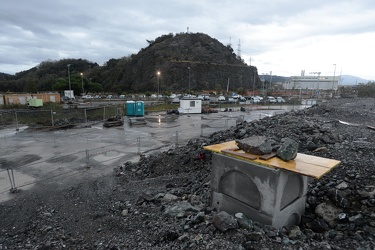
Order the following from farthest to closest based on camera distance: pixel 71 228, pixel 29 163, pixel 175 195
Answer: pixel 29 163 < pixel 175 195 < pixel 71 228

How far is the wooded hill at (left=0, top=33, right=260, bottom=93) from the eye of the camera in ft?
328

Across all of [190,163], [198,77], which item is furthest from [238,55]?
[190,163]

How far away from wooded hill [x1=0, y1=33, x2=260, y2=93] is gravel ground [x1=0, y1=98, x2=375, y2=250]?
272 feet

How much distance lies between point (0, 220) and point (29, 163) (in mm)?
6169

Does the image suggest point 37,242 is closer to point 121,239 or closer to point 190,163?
point 121,239

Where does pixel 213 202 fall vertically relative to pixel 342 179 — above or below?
below

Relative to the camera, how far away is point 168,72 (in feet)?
337

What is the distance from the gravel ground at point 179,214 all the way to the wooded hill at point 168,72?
82.8 m

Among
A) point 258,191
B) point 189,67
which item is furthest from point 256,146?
point 189,67

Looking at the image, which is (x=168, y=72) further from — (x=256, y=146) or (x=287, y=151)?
(x=287, y=151)

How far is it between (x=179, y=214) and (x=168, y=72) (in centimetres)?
10063

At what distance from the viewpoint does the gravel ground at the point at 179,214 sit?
15.5 feet

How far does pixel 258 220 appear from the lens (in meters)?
5.20

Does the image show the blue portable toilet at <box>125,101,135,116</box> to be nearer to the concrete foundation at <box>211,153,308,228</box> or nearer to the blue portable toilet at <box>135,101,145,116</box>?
the blue portable toilet at <box>135,101,145,116</box>
